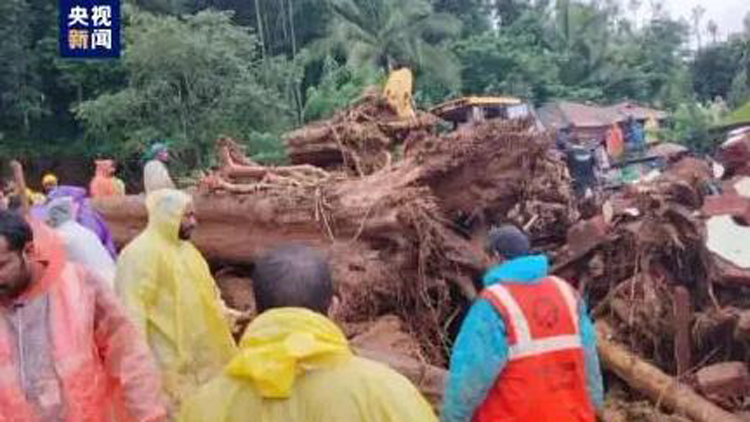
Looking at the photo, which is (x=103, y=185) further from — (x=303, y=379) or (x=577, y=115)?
(x=577, y=115)

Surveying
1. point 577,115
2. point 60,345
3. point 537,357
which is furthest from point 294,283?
point 577,115

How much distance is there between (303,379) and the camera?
226 cm

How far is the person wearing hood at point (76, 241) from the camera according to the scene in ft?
17.7

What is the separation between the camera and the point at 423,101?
31906mm

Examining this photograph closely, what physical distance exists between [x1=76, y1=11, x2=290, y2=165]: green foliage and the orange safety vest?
21.9m

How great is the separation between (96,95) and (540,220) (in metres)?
24.0

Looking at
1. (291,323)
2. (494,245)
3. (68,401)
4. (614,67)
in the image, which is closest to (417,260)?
(494,245)

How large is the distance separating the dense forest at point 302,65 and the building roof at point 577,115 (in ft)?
4.84

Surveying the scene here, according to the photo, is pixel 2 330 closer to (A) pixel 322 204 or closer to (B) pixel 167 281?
(B) pixel 167 281

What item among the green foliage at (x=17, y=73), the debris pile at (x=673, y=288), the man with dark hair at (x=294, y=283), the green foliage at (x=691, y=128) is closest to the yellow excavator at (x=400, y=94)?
the debris pile at (x=673, y=288)

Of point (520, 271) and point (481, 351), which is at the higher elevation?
point (520, 271)

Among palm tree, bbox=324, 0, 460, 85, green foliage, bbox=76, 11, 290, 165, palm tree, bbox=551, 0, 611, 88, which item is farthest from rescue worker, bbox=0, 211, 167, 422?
palm tree, bbox=551, 0, 611, 88

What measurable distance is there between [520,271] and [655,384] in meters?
2.81

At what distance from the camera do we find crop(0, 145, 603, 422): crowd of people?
226 cm
